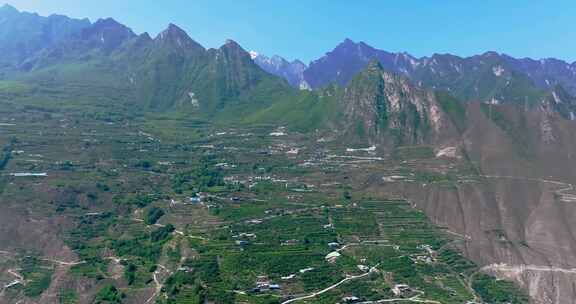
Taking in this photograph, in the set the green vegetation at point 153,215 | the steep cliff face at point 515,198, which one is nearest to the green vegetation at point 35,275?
the green vegetation at point 153,215

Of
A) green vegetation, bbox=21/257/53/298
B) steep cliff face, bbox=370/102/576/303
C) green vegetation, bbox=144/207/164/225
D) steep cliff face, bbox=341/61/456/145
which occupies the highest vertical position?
steep cliff face, bbox=341/61/456/145

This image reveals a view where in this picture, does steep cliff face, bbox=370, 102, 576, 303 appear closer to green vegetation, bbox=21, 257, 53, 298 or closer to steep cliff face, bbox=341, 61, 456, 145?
steep cliff face, bbox=341, 61, 456, 145

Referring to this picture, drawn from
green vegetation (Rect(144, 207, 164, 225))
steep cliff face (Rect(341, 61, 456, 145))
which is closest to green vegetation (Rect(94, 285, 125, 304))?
green vegetation (Rect(144, 207, 164, 225))

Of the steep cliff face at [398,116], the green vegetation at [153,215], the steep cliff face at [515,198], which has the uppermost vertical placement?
the steep cliff face at [398,116]

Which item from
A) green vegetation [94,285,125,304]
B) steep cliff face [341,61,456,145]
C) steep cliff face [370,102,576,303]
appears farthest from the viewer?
steep cliff face [341,61,456,145]

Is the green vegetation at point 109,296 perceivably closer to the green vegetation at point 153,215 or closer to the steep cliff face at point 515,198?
the green vegetation at point 153,215

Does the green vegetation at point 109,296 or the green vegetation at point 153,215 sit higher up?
the green vegetation at point 153,215

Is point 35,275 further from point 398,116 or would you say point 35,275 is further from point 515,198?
point 398,116

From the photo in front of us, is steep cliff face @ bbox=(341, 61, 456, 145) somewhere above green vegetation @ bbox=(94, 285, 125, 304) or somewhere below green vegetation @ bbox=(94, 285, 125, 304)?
above

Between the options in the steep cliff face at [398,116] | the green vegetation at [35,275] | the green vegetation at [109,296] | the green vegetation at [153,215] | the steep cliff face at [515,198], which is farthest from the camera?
the steep cliff face at [398,116]

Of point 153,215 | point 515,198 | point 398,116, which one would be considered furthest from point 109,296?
point 398,116

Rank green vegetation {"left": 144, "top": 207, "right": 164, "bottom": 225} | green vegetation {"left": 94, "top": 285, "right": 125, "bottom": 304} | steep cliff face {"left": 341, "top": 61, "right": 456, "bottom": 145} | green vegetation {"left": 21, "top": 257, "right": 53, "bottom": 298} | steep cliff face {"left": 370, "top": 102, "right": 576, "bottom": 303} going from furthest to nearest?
1. steep cliff face {"left": 341, "top": 61, "right": 456, "bottom": 145}
2. green vegetation {"left": 144, "top": 207, "right": 164, "bottom": 225}
3. steep cliff face {"left": 370, "top": 102, "right": 576, "bottom": 303}
4. green vegetation {"left": 21, "top": 257, "right": 53, "bottom": 298}
5. green vegetation {"left": 94, "top": 285, "right": 125, "bottom": 304}
